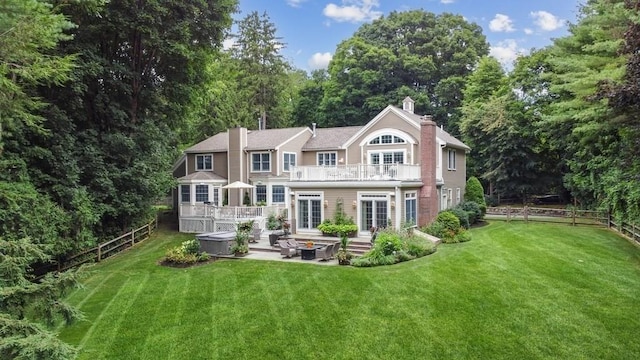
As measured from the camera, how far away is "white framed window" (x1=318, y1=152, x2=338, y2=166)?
26531 millimetres

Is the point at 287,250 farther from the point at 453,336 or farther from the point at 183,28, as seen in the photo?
the point at 183,28

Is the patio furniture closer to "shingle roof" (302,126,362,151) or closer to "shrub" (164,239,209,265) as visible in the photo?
"shrub" (164,239,209,265)

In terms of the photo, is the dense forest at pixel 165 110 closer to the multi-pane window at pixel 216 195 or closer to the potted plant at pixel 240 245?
the multi-pane window at pixel 216 195

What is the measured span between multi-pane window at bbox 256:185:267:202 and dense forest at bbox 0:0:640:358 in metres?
5.90

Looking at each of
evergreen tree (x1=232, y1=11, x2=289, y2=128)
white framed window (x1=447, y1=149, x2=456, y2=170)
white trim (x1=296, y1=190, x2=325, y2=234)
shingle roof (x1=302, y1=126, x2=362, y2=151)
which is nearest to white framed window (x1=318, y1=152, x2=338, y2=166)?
shingle roof (x1=302, y1=126, x2=362, y2=151)

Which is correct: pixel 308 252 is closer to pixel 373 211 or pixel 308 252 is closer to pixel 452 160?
pixel 373 211

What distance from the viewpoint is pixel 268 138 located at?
27.9m

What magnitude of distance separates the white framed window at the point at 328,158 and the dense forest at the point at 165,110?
8.60m

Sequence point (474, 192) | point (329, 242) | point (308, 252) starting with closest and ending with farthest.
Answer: point (308, 252) < point (329, 242) < point (474, 192)

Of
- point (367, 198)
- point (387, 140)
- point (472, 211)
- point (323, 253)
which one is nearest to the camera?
point (323, 253)

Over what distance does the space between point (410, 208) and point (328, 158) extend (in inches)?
339

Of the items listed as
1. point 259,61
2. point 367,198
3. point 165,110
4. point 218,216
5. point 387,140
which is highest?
point 259,61

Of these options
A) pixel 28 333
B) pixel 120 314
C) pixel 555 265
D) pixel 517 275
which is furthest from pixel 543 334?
pixel 120 314

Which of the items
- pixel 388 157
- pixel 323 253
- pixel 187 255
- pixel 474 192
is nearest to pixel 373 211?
pixel 323 253
